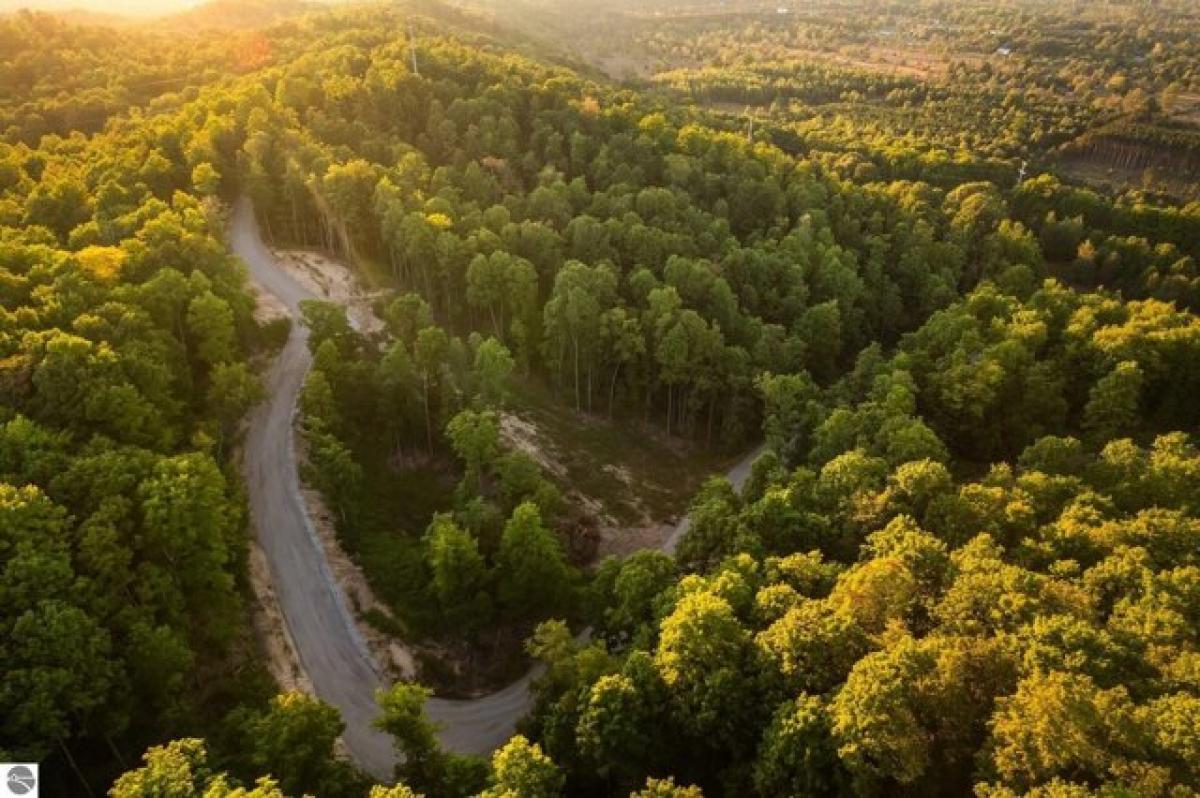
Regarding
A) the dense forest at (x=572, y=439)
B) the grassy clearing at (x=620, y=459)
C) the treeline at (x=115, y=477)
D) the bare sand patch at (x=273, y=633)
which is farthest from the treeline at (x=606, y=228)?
the bare sand patch at (x=273, y=633)

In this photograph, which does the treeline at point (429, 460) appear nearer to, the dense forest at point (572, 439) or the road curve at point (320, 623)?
the dense forest at point (572, 439)

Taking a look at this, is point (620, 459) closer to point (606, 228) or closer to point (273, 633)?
point (606, 228)

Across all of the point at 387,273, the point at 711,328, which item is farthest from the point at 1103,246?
the point at 387,273

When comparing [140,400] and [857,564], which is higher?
[140,400]

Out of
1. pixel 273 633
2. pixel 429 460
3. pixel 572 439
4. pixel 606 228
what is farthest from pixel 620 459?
pixel 273 633

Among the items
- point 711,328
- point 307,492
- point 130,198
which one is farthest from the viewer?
point 711,328

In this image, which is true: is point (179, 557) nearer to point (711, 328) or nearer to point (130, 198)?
point (130, 198)
